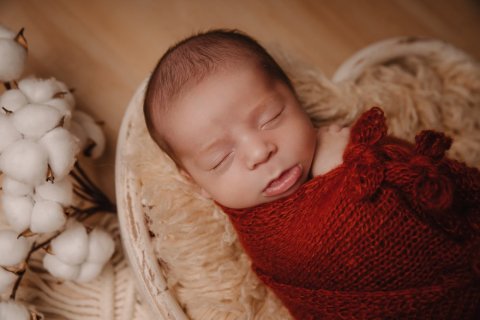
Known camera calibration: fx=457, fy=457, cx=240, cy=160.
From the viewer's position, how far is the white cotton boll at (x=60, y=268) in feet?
3.52

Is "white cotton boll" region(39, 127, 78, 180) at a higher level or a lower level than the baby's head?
lower

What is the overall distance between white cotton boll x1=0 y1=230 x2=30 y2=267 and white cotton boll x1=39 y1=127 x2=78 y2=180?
177 mm

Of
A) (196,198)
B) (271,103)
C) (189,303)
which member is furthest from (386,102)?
(189,303)

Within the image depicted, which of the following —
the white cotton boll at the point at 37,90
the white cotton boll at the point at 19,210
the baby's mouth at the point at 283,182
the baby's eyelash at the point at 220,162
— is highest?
the baby's mouth at the point at 283,182

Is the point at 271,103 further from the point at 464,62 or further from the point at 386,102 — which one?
the point at 464,62

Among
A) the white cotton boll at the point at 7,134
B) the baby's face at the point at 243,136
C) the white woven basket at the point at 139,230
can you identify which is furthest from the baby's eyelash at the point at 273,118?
the white cotton boll at the point at 7,134

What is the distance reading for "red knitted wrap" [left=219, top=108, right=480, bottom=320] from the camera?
2.75 ft

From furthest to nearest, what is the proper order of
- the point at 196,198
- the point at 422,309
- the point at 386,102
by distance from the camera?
the point at 386,102
the point at 196,198
the point at 422,309

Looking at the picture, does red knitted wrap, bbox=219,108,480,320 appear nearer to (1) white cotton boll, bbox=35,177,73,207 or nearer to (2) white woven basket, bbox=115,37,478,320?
(2) white woven basket, bbox=115,37,478,320

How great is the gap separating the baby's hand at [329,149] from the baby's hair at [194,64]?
0.48 feet

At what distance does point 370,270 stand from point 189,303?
442 millimetres

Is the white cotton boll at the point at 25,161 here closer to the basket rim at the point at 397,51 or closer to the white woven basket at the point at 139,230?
the white woven basket at the point at 139,230

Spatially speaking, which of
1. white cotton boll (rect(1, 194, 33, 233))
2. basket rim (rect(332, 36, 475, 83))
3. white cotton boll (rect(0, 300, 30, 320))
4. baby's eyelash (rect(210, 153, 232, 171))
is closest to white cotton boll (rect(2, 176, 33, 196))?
white cotton boll (rect(1, 194, 33, 233))

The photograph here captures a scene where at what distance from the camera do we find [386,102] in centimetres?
124
